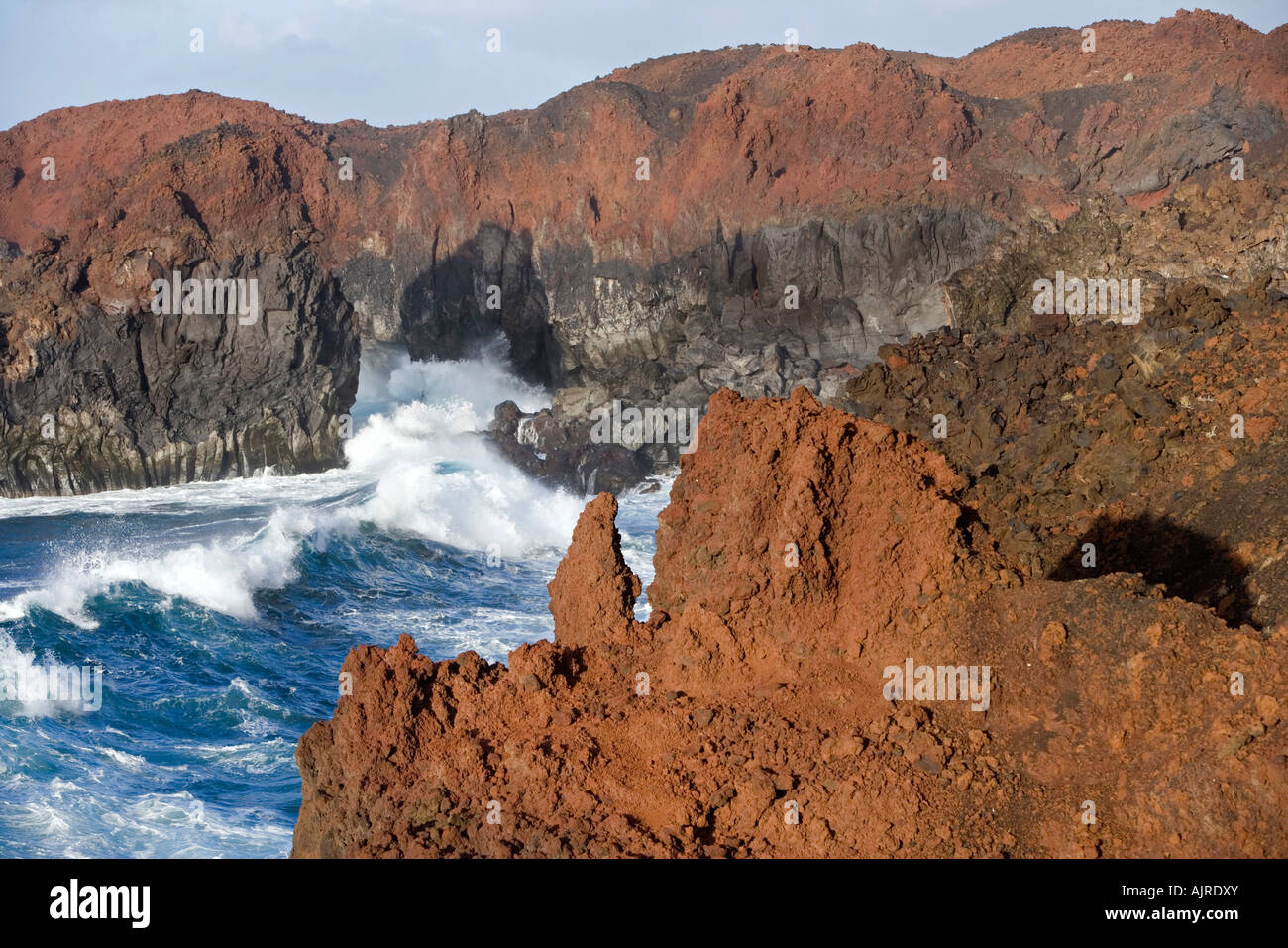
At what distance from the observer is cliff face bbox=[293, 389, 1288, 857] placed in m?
5.14

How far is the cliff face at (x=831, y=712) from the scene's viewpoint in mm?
5145

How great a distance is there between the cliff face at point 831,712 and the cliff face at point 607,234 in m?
27.0

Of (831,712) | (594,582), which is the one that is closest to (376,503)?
(594,582)

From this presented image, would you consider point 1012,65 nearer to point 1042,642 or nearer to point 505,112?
point 505,112

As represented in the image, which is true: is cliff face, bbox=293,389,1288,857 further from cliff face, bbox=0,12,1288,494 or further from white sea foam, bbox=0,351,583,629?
cliff face, bbox=0,12,1288,494

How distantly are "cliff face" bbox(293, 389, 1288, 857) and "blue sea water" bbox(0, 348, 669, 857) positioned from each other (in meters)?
5.22

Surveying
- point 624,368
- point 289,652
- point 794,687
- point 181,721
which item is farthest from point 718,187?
point 794,687

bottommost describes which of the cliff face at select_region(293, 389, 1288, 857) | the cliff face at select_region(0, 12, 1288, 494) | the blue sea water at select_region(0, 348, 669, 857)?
the blue sea water at select_region(0, 348, 669, 857)

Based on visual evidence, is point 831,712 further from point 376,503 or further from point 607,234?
point 607,234

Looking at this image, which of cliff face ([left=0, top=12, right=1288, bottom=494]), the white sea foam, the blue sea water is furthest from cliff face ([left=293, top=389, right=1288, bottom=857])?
cliff face ([left=0, top=12, right=1288, bottom=494])

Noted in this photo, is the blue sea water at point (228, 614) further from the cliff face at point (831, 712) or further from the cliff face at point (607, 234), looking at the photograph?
the cliff face at point (831, 712)

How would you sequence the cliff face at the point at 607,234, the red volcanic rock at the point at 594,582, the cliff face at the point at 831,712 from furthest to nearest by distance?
the cliff face at the point at 607,234
the red volcanic rock at the point at 594,582
the cliff face at the point at 831,712

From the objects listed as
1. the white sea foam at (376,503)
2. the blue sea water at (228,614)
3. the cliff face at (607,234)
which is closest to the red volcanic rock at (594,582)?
Result: the blue sea water at (228,614)

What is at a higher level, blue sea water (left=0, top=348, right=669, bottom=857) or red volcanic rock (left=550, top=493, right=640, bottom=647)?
red volcanic rock (left=550, top=493, right=640, bottom=647)
